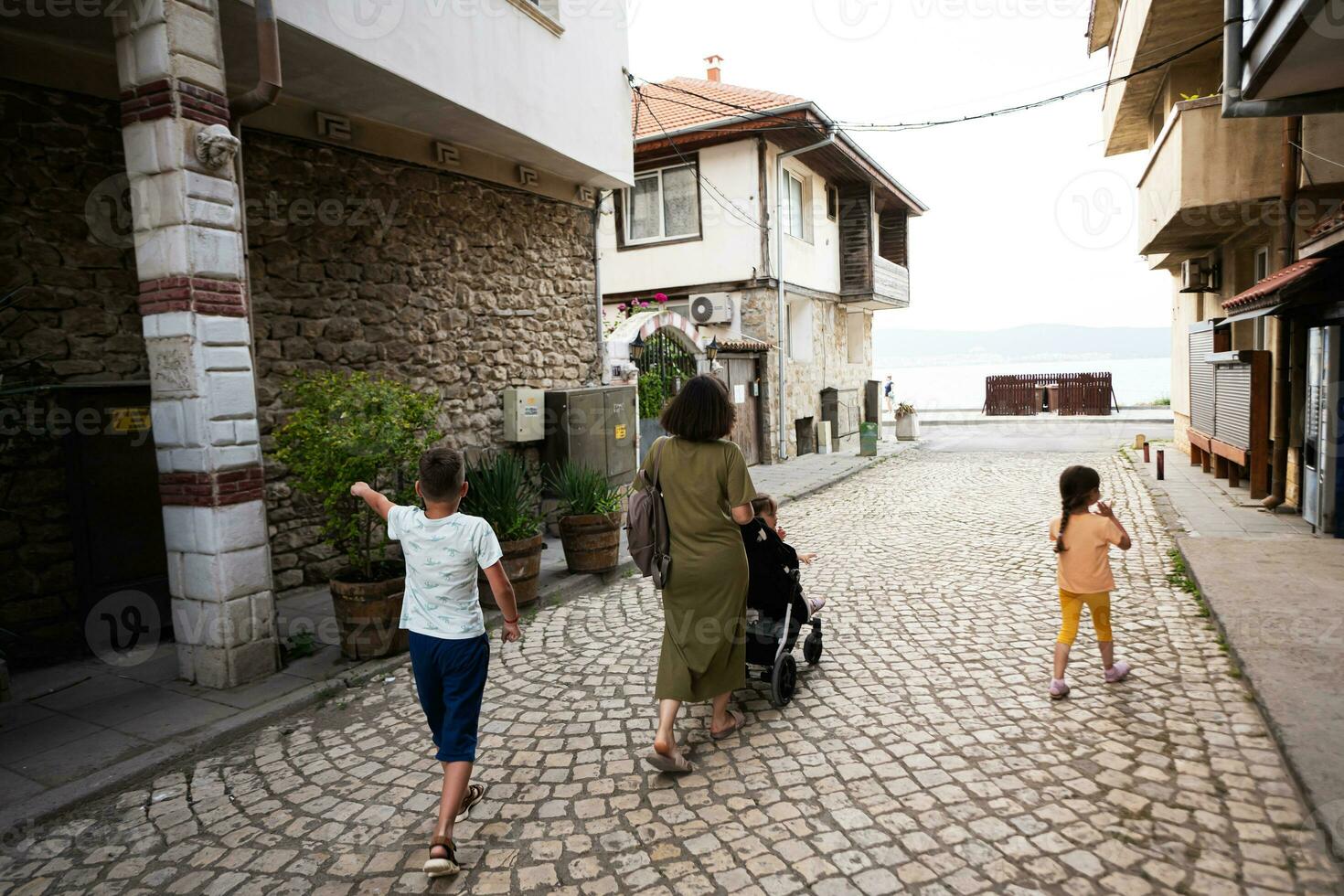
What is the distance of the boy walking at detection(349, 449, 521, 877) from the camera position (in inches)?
128

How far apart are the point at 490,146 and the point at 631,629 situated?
→ 18.7 feet

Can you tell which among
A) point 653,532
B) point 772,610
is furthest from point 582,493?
point 653,532

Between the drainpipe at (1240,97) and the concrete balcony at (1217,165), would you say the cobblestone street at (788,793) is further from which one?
the concrete balcony at (1217,165)

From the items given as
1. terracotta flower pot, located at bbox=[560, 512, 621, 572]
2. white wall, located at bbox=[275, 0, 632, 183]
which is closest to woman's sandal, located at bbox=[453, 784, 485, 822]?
terracotta flower pot, located at bbox=[560, 512, 621, 572]

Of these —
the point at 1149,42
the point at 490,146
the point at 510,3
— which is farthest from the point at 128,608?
the point at 1149,42

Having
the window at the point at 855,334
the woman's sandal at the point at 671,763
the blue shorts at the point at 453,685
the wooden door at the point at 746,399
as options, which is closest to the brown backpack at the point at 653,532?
the woman's sandal at the point at 671,763

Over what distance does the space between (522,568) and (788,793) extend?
344 cm

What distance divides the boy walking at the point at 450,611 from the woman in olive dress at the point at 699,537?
2.89 feet

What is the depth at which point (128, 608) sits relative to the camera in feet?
18.9

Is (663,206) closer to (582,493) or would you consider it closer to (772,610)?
(582,493)

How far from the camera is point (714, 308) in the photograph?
17.2 metres

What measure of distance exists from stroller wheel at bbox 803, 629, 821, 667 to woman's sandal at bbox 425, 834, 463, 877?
8.44 ft

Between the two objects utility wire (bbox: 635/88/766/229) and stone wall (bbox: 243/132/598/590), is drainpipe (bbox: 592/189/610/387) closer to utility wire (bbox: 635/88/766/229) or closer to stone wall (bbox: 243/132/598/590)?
stone wall (bbox: 243/132/598/590)

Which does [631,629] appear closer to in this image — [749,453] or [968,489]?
[968,489]
